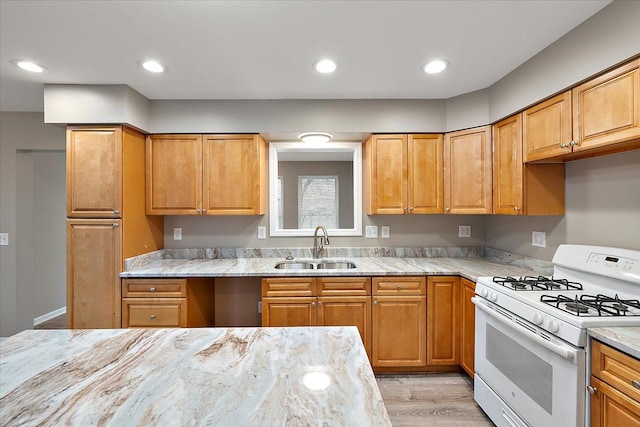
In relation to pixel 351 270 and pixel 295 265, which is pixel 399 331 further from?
pixel 295 265

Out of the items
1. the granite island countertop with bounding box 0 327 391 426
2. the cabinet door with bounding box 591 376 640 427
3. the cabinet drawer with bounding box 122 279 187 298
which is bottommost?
the cabinet door with bounding box 591 376 640 427

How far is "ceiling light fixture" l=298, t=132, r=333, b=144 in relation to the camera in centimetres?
290

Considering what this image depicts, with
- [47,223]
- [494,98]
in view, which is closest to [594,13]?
[494,98]

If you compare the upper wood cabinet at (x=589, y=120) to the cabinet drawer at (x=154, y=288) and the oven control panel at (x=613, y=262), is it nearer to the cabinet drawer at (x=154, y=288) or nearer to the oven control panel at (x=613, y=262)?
the oven control panel at (x=613, y=262)

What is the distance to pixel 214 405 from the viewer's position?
77cm

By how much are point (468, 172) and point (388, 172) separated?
2.31 feet

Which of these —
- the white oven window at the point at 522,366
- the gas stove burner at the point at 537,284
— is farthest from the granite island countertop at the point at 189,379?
the gas stove burner at the point at 537,284

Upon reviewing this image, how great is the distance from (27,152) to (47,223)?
3.84 ft

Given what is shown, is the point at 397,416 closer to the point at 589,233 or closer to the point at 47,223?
the point at 589,233

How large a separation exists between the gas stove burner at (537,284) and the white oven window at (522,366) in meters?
0.30

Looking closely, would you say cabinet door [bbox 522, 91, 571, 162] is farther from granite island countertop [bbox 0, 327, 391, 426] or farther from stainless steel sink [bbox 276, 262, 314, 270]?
stainless steel sink [bbox 276, 262, 314, 270]

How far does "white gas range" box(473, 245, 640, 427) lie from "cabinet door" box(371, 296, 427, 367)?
498mm

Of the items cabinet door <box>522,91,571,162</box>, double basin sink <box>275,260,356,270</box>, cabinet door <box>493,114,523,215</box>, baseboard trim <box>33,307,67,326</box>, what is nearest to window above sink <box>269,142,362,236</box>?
double basin sink <box>275,260,356,270</box>

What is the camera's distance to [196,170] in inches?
114
